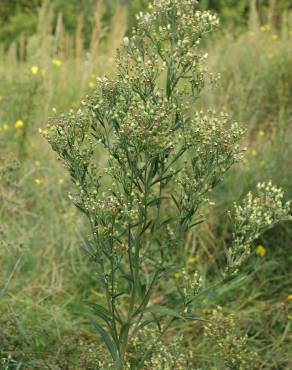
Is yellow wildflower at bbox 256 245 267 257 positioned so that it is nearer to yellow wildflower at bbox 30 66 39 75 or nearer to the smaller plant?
the smaller plant

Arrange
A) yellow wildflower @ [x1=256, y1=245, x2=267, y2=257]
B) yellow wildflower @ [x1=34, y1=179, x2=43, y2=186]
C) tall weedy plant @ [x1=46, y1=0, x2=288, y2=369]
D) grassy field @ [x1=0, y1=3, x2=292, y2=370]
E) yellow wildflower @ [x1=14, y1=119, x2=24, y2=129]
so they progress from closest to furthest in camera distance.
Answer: tall weedy plant @ [x1=46, y1=0, x2=288, y2=369], grassy field @ [x1=0, y1=3, x2=292, y2=370], yellow wildflower @ [x1=256, y1=245, x2=267, y2=257], yellow wildflower @ [x1=34, y1=179, x2=43, y2=186], yellow wildflower @ [x1=14, y1=119, x2=24, y2=129]

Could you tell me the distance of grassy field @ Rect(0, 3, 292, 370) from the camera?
328cm

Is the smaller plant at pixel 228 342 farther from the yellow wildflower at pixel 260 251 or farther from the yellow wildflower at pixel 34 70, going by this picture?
the yellow wildflower at pixel 34 70

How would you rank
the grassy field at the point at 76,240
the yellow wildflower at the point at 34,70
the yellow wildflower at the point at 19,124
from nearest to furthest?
the grassy field at the point at 76,240
the yellow wildflower at the point at 19,124
the yellow wildflower at the point at 34,70

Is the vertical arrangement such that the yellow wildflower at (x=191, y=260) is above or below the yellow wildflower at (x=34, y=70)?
below

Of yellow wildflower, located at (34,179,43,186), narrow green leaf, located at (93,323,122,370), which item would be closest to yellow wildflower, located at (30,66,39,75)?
yellow wildflower, located at (34,179,43,186)

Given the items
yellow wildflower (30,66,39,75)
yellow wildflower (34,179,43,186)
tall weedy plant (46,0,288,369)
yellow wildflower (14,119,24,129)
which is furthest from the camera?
yellow wildflower (30,66,39,75)

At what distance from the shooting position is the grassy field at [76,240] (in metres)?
3.28

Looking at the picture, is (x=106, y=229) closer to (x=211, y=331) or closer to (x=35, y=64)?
(x=211, y=331)

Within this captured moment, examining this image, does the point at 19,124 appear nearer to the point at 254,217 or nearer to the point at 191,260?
the point at 191,260

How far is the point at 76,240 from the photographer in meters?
4.29

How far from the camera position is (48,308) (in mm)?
3533

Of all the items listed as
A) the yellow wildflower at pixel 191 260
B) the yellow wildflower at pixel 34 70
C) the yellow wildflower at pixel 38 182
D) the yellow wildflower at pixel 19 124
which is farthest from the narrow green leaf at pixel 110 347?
the yellow wildflower at pixel 34 70

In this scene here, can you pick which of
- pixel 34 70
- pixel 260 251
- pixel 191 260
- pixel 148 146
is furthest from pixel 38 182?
pixel 148 146
